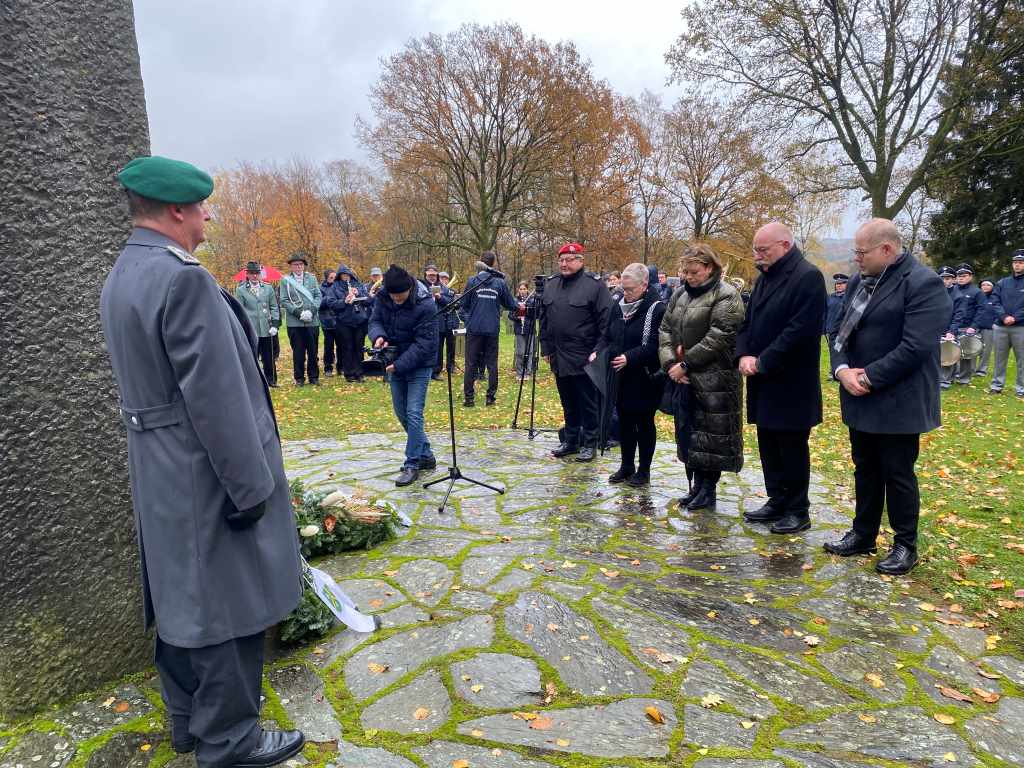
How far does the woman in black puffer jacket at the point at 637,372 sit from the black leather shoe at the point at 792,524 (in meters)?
1.42

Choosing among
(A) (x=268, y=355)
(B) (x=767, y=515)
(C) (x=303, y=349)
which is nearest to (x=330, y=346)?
(C) (x=303, y=349)

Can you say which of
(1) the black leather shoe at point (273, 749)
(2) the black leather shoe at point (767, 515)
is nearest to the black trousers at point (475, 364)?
(2) the black leather shoe at point (767, 515)

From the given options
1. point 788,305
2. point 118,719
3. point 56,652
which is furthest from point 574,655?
point 788,305

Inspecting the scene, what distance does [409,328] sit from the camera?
237 inches

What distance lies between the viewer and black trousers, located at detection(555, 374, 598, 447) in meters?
7.29

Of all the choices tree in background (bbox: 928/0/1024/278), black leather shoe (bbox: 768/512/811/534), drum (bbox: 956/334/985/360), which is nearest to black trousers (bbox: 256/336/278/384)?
black leather shoe (bbox: 768/512/811/534)

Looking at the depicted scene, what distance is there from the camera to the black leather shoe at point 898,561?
13.6 ft

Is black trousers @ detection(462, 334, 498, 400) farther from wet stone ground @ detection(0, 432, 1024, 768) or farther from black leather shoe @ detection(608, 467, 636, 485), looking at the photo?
wet stone ground @ detection(0, 432, 1024, 768)

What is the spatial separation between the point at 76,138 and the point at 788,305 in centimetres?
430

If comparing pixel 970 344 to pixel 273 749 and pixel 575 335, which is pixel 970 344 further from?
pixel 273 749

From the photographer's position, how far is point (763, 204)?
3100 centimetres

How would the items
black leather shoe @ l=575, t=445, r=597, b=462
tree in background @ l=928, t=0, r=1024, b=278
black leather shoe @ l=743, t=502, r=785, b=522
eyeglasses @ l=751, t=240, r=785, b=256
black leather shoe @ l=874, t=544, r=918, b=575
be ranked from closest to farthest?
1. black leather shoe @ l=874, t=544, r=918, b=575
2. eyeglasses @ l=751, t=240, r=785, b=256
3. black leather shoe @ l=743, t=502, r=785, b=522
4. black leather shoe @ l=575, t=445, r=597, b=462
5. tree in background @ l=928, t=0, r=1024, b=278

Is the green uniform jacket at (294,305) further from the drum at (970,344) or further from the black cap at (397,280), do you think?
the drum at (970,344)

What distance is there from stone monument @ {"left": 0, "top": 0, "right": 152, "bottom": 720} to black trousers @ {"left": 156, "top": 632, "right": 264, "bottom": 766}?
629 millimetres
